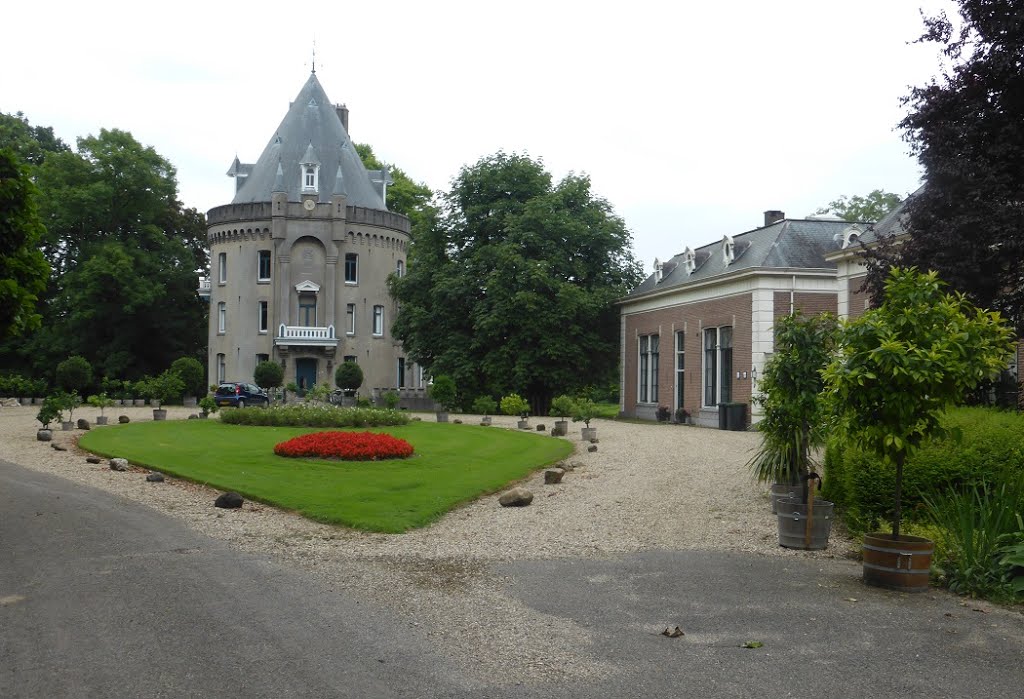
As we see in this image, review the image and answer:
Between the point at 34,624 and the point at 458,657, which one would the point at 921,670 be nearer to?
the point at 458,657

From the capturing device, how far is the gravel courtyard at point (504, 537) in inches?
277

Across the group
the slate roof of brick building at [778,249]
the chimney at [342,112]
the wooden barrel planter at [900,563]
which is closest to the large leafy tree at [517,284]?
the slate roof of brick building at [778,249]

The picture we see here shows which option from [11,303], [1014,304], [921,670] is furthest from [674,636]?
[1014,304]

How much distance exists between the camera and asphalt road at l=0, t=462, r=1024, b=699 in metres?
5.78

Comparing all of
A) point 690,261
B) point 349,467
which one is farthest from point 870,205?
point 349,467

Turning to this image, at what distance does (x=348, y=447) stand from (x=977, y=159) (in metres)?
12.9

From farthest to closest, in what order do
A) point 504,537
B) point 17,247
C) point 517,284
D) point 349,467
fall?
point 517,284 → point 349,467 → point 504,537 → point 17,247

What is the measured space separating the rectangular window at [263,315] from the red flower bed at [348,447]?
35115 millimetres

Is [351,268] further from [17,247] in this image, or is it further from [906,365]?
[906,365]

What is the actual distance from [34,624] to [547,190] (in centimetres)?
3749

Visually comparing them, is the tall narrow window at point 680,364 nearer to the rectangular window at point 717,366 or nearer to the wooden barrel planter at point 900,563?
the rectangular window at point 717,366

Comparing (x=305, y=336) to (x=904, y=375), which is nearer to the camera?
(x=904, y=375)

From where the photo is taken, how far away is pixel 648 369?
132 feet

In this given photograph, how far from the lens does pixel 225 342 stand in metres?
53.6
